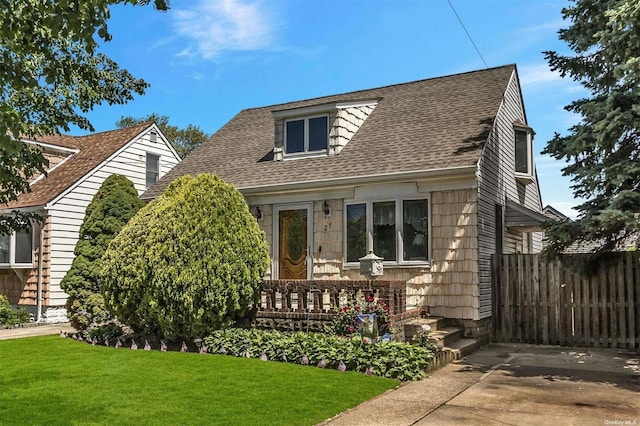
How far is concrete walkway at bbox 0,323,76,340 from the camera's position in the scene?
12503mm

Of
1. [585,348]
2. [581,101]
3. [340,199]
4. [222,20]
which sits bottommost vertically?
[585,348]

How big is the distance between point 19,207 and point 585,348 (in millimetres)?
15372

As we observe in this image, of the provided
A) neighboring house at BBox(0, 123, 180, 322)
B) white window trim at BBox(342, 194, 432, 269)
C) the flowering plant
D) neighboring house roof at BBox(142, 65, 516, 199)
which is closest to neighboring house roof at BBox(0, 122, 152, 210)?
neighboring house at BBox(0, 123, 180, 322)

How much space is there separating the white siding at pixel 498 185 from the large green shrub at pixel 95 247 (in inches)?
332

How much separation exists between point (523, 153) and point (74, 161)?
14.4m

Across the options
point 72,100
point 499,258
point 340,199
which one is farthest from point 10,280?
point 499,258

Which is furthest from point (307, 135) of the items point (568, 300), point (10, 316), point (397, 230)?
point (10, 316)

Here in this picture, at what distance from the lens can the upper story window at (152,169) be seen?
19.6 m

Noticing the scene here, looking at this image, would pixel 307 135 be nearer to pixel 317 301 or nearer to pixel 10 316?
pixel 317 301

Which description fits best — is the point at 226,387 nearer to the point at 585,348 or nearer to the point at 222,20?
the point at 222,20

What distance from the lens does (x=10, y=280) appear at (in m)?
16.8

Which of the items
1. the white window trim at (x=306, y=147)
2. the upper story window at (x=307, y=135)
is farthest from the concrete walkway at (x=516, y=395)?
the upper story window at (x=307, y=135)

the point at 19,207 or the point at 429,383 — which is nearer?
the point at 429,383

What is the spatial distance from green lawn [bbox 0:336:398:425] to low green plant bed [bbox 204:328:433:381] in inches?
11.4
